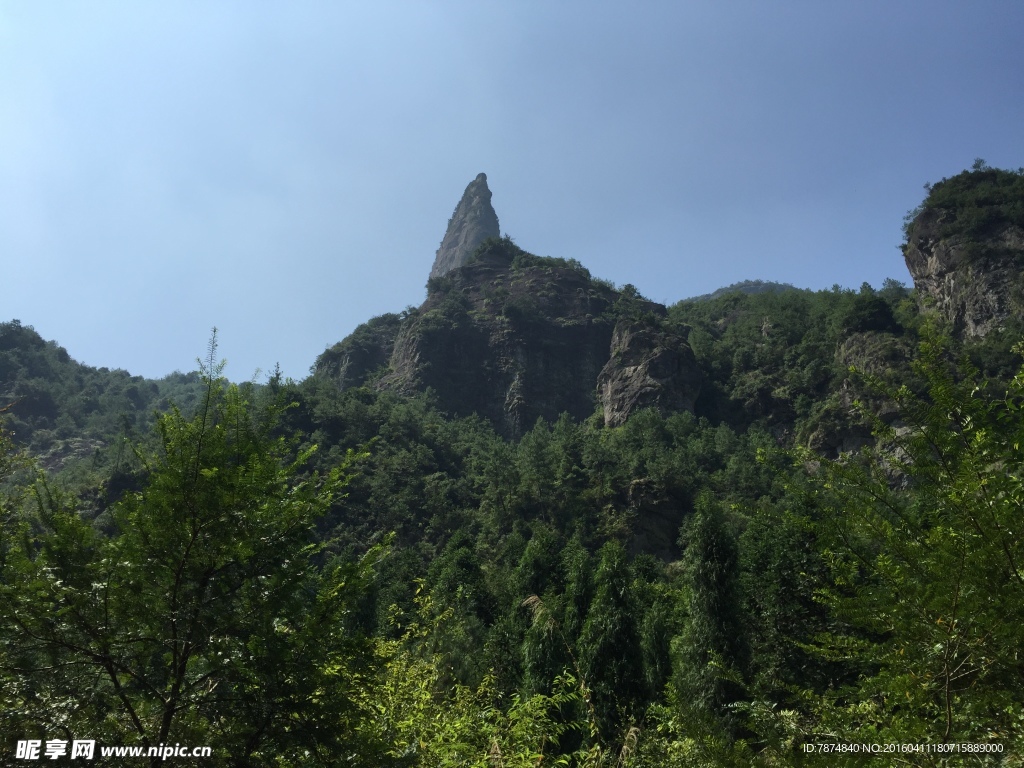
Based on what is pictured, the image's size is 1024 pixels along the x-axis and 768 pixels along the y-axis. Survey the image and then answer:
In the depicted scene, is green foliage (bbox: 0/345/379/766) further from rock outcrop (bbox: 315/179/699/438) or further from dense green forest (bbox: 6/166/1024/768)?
rock outcrop (bbox: 315/179/699/438)

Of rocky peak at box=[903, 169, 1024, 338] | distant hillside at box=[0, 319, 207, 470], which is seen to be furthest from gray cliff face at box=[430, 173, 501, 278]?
rocky peak at box=[903, 169, 1024, 338]

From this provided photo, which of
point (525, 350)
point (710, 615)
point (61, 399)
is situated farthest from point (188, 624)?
point (61, 399)

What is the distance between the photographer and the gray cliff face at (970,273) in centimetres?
6041

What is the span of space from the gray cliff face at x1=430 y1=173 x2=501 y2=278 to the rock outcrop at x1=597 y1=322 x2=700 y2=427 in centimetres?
7830

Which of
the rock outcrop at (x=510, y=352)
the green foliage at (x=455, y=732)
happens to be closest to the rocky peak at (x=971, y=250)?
the rock outcrop at (x=510, y=352)

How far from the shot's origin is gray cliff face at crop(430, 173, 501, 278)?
158250 millimetres

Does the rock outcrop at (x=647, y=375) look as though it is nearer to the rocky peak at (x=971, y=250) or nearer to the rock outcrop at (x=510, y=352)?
the rock outcrop at (x=510, y=352)

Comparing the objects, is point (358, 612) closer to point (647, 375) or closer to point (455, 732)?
point (455, 732)

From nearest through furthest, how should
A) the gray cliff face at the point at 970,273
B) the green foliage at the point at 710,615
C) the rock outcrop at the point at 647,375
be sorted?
1. the green foliage at the point at 710,615
2. the gray cliff face at the point at 970,273
3. the rock outcrop at the point at 647,375

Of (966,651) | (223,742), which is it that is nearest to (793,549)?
(966,651)

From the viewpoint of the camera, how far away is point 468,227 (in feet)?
533

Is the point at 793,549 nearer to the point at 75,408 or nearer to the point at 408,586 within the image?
the point at 408,586

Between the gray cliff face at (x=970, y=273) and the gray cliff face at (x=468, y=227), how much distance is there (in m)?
102

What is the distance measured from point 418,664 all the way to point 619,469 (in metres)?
50.2
